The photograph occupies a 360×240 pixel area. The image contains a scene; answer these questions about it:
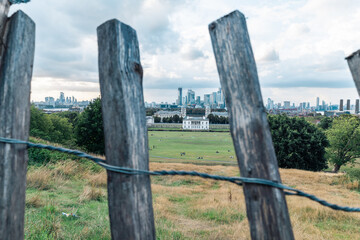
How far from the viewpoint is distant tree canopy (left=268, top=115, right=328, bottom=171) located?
30188mm

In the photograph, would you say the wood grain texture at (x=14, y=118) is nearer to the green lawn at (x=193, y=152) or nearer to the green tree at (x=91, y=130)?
the green tree at (x=91, y=130)

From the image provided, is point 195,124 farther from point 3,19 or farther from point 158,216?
point 3,19

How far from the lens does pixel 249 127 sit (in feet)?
4.46

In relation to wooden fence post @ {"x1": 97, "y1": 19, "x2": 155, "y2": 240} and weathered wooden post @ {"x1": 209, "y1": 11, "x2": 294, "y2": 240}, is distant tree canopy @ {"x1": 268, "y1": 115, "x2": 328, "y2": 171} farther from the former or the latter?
wooden fence post @ {"x1": 97, "y1": 19, "x2": 155, "y2": 240}

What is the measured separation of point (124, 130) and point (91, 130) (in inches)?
1054

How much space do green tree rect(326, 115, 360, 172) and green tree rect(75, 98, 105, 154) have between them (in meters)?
31.0

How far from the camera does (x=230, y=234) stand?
199 inches

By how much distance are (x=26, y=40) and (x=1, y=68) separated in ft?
0.78

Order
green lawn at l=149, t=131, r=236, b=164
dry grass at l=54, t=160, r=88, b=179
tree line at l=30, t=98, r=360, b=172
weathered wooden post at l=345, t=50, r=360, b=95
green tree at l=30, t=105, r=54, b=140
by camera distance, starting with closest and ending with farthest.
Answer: weathered wooden post at l=345, t=50, r=360, b=95 < dry grass at l=54, t=160, r=88, b=179 < tree line at l=30, t=98, r=360, b=172 < green tree at l=30, t=105, r=54, b=140 < green lawn at l=149, t=131, r=236, b=164

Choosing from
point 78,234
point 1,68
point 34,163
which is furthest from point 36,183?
point 1,68

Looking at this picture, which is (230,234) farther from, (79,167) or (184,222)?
(79,167)

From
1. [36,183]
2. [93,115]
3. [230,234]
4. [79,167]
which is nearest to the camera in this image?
[230,234]

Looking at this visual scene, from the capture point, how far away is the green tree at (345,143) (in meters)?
35.4

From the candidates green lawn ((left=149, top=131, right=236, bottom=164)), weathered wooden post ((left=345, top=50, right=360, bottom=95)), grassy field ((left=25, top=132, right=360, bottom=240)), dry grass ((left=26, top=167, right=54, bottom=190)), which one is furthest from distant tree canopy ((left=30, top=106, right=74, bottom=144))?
weathered wooden post ((left=345, top=50, right=360, bottom=95))
